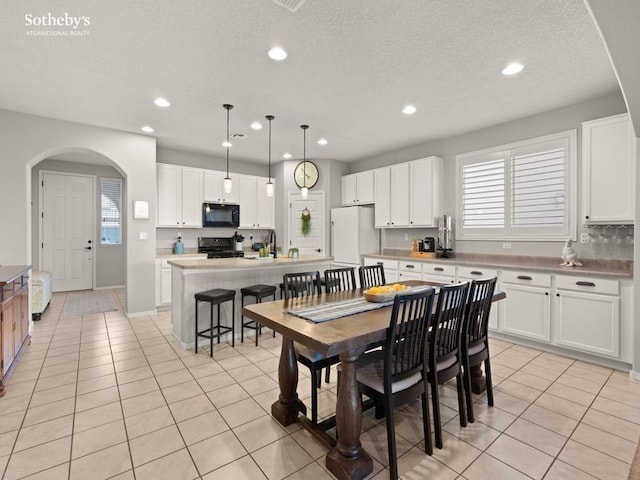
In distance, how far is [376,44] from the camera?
2.52 m

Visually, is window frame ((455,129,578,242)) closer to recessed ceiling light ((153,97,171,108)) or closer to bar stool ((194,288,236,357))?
bar stool ((194,288,236,357))

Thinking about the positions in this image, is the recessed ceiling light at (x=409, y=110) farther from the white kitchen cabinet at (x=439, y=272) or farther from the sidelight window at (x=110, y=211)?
the sidelight window at (x=110, y=211)

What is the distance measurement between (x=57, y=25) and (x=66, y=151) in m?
2.64

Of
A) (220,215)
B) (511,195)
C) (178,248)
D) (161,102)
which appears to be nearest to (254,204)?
(220,215)

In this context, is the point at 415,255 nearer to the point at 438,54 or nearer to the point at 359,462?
the point at 438,54

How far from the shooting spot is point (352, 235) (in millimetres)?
5824

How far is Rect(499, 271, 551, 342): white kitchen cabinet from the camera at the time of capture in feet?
11.4

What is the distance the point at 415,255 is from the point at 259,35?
151 inches

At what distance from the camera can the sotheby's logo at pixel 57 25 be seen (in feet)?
7.29

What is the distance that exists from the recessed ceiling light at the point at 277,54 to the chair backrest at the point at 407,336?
2.20 metres

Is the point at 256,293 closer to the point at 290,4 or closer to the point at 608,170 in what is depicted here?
the point at 290,4

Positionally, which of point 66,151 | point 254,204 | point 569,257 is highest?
point 66,151

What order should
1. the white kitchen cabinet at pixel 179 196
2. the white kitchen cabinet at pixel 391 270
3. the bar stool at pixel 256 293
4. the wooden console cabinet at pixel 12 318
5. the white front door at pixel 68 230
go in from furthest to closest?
the white front door at pixel 68 230, the white kitchen cabinet at pixel 179 196, the white kitchen cabinet at pixel 391 270, the bar stool at pixel 256 293, the wooden console cabinet at pixel 12 318

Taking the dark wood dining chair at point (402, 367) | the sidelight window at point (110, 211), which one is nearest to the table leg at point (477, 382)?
the dark wood dining chair at point (402, 367)
